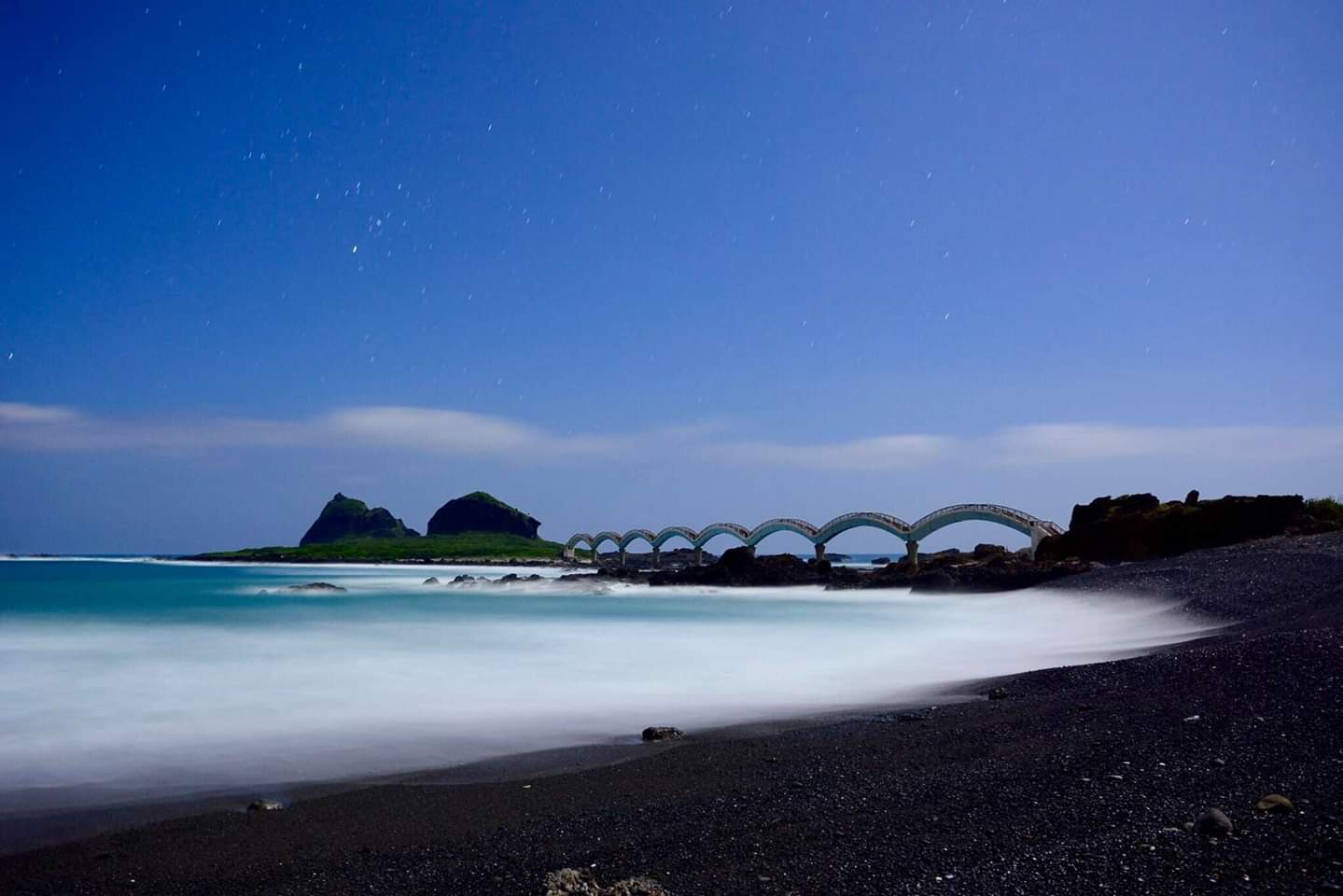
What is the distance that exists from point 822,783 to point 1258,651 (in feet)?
16.9

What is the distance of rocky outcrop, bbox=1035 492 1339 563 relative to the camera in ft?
90.6

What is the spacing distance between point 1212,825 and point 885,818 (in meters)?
1.64

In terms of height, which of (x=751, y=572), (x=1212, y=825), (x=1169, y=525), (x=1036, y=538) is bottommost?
(x=751, y=572)

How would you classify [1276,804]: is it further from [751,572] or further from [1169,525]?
[751,572]

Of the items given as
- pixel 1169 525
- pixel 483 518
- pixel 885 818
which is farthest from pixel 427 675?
pixel 483 518

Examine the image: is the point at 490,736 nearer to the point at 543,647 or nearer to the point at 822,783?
the point at 822,783

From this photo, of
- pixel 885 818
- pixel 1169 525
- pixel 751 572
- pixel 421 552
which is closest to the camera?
pixel 885 818

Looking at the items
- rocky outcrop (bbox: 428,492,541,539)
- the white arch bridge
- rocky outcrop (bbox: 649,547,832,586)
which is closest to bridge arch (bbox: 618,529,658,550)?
the white arch bridge

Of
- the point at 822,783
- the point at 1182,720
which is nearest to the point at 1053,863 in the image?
the point at 822,783

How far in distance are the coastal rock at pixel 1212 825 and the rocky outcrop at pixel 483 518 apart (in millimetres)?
167910

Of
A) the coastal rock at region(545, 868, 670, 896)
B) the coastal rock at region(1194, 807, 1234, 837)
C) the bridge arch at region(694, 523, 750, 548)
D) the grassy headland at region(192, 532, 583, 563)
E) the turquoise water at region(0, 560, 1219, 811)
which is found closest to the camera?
the coastal rock at region(545, 868, 670, 896)

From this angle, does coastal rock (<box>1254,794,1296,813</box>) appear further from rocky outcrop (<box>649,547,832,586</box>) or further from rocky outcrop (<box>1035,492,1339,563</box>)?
rocky outcrop (<box>649,547,832,586</box>)

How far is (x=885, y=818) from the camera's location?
489 centimetres

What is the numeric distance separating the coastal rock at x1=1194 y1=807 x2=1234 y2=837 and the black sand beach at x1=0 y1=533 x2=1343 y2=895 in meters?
0.06
